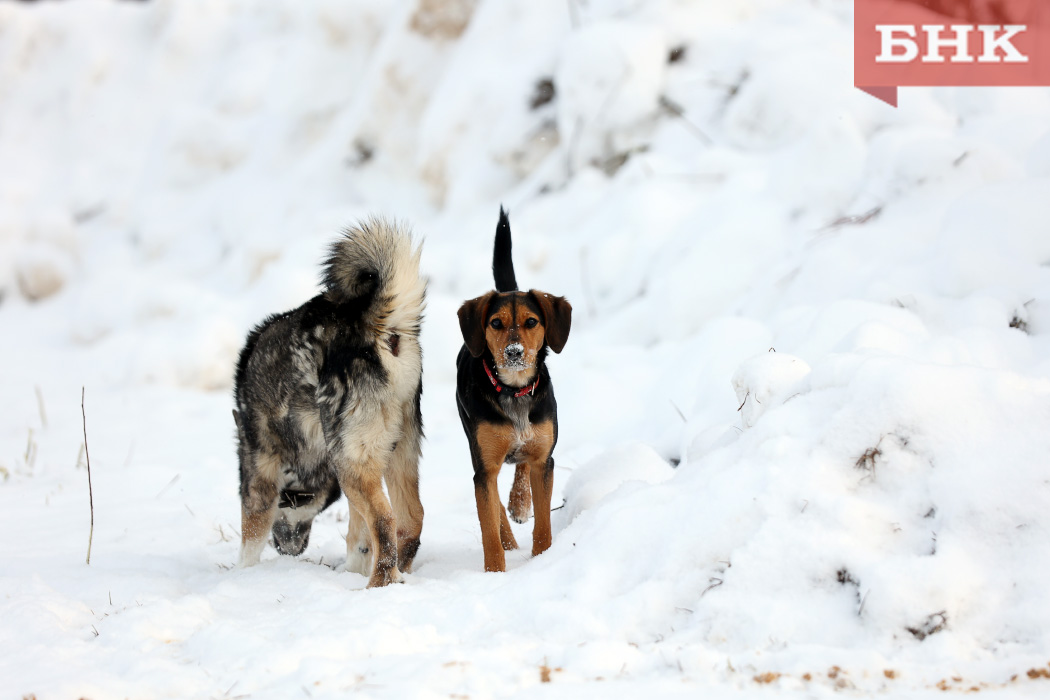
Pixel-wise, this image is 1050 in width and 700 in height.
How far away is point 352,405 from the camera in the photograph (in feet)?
13.1

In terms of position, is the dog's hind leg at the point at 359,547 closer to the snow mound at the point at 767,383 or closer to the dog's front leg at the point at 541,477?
the dog's front leg at the point at 541,477

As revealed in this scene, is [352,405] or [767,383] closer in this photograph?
[767,383]

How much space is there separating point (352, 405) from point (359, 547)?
926mm

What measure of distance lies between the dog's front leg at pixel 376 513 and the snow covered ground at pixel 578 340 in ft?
0.58

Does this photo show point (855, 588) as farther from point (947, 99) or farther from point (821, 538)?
point (947, 99)

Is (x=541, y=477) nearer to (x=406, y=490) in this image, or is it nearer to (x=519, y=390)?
(x=519, y=390)

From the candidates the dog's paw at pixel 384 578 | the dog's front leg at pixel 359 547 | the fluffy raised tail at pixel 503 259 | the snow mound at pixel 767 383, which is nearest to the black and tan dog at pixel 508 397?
the dog's paw at pixel 384 578

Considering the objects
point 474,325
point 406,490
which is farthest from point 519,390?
point 406,490

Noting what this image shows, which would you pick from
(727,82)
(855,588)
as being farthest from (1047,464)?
(727,82)

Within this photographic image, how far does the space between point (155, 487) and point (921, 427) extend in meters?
Result: 5.91

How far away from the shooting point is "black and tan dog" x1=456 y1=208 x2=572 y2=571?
4.05 meters

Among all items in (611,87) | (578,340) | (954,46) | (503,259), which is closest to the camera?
(503,259)

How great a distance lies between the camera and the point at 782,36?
9.09 meters

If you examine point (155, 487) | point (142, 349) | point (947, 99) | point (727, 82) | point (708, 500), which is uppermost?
point (727, 82)
